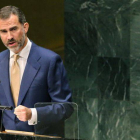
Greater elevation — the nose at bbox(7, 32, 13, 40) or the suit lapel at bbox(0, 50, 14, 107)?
the nose at bbox(7, 32, 13, 40)

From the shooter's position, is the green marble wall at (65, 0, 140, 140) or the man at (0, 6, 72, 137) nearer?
the man at (0, 6, 72, 137)

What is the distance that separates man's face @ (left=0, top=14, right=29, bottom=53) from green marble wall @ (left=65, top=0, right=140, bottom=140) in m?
2.56

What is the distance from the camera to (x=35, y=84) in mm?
2916

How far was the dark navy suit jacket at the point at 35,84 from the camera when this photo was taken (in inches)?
112

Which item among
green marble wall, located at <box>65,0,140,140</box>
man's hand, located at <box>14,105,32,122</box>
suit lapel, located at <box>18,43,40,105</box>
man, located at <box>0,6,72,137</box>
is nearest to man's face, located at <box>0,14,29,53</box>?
man, located at <box>0,6,72,137</box>

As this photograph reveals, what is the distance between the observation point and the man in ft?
9.44

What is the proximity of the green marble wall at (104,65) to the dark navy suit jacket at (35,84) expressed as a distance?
2542mm

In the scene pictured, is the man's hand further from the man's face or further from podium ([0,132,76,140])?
the man's face

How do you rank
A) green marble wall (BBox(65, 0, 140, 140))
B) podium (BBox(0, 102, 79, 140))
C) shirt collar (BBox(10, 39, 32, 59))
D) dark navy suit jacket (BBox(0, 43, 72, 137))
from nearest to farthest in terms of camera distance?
podium (BBox(0, 102, 79, 140)) → dark navy suit jacket (BBox(0, 43, 72, 137)) → shirt collar (BBox(10, 39, 32, 59)) → green marble wall (BBox(65, 0, 140, 140))

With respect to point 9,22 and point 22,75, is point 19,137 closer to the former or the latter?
point 22,75

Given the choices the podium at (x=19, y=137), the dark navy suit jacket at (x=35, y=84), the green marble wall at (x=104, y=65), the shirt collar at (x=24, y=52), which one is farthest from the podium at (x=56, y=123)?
the green marble wall at (x=104, y=65)

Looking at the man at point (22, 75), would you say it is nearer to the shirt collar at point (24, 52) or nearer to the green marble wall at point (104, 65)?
the shirt collar at point (24, 52)

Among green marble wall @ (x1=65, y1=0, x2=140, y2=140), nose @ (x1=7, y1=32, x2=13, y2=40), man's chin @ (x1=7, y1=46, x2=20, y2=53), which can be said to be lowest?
green marble wall @ (x1=65, y1=0, x2=140, y2=140)

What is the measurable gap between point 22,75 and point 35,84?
94 millimetres
